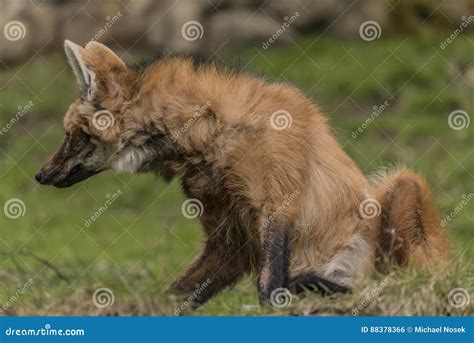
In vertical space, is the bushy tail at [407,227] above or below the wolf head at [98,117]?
above

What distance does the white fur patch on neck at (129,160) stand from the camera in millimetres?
7207

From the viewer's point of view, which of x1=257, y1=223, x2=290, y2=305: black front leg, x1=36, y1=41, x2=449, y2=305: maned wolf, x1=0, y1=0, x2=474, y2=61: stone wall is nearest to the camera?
x1=257, y1=223, x2=290, y2=305: black front leg

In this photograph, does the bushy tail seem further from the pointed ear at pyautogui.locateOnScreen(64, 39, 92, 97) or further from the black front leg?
the pointed ear at pyautogui.locateOnScreen(64, 39, 92, 97)

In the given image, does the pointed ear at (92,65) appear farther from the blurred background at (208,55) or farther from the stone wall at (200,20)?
the stone wall at (200,20)

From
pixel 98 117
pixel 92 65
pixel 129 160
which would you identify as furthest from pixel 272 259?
pixel 92 65

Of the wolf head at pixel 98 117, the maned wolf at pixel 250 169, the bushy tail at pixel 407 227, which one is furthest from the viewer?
the bushy tail at pixel 407 227

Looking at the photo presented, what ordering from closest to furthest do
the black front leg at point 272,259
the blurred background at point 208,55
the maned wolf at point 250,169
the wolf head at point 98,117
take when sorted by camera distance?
1. the black front leg at point 272,259
2. the maned wolf at point 250,169
3. the wolf head at point 98,117
4. the blurred background at point 208,55

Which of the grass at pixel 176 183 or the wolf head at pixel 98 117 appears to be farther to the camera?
the grass at pixel 176 183

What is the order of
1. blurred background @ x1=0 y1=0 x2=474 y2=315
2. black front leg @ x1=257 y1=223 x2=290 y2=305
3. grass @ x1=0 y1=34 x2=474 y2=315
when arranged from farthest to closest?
blurred background @ x1=0 y1=0 x2=474 y2=315
grass @ x1=0 y1=34 x2=474 y2=315
black front leg @ x1=257 y1=223 x2=290 y2=305

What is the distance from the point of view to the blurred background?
12.1 metres

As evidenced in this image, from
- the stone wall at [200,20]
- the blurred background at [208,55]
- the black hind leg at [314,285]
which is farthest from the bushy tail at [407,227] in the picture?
the stone wall at [200,20]

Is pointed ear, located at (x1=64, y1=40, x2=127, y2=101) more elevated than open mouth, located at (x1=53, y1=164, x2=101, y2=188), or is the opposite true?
pointed ear, located at (x1=64, y1=40, x2=127, y2=101)

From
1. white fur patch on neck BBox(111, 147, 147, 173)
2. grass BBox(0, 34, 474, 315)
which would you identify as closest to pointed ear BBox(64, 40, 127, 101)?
white fur patch on neck BBox(111, 147, 147, 173)

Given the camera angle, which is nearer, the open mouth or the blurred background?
the open mouth
